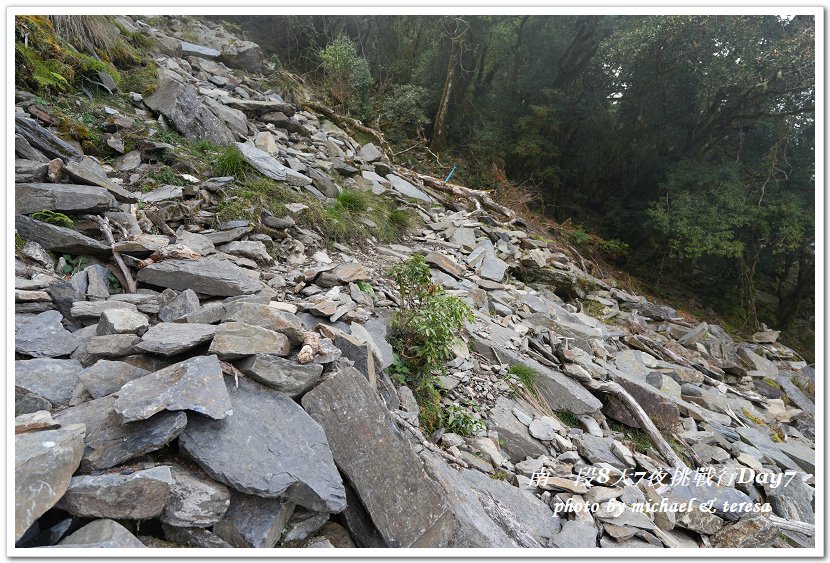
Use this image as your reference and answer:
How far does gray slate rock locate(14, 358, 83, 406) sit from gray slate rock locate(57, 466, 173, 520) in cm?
67

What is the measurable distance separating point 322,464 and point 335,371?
560mm

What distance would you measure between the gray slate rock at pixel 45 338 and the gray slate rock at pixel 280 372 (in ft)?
3.49

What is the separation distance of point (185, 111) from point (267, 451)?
5741mm

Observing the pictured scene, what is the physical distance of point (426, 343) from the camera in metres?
3.55

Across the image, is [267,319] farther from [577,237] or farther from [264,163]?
[577,237]

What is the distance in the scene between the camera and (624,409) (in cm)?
439

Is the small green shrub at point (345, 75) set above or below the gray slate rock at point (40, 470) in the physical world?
above

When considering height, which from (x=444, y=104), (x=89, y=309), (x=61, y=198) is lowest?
(x=89, y=309)

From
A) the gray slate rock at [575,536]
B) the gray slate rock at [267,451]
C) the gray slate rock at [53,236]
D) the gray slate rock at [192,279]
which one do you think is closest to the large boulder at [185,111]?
the gray slate rock at [53,236]

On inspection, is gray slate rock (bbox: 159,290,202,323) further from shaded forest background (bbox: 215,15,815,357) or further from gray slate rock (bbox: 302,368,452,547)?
shaded forest background (bbox: 215,15,815,357)

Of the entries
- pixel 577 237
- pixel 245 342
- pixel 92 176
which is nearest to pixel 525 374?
pixel 245 342

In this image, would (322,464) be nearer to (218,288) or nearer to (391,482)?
(391,482)

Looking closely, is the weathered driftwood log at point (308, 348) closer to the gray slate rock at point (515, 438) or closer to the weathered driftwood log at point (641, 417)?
the gray slate rock at point (515, 438)

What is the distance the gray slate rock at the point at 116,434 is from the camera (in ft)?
5.69
